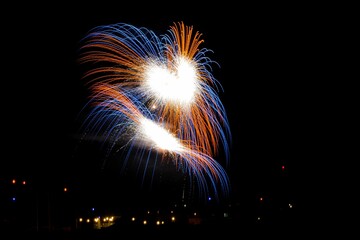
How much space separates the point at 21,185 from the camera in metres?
18.1

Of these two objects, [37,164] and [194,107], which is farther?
[37,164]

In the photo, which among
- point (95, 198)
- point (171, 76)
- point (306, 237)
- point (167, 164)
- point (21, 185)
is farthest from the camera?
point (95, 198)

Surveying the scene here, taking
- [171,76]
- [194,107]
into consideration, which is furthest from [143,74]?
[194,107]

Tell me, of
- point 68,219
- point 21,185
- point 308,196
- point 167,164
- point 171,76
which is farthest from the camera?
point 167,164

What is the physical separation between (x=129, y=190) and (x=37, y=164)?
49.1 ft

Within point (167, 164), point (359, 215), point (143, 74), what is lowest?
point (167, 164)

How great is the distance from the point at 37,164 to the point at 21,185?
1299 mm

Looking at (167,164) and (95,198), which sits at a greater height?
(167,164)

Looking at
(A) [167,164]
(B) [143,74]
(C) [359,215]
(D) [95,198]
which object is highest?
(B) [143,74]

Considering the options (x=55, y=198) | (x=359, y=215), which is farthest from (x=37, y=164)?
(x=359, y=215)

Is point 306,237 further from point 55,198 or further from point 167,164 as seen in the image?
point 167,164

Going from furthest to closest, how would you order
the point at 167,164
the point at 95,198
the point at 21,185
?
the point at 95,198 < the point at 167,164 < the point at 21,185

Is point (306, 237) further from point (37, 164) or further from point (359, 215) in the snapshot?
point (37, 164)

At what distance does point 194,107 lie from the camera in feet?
45.2
